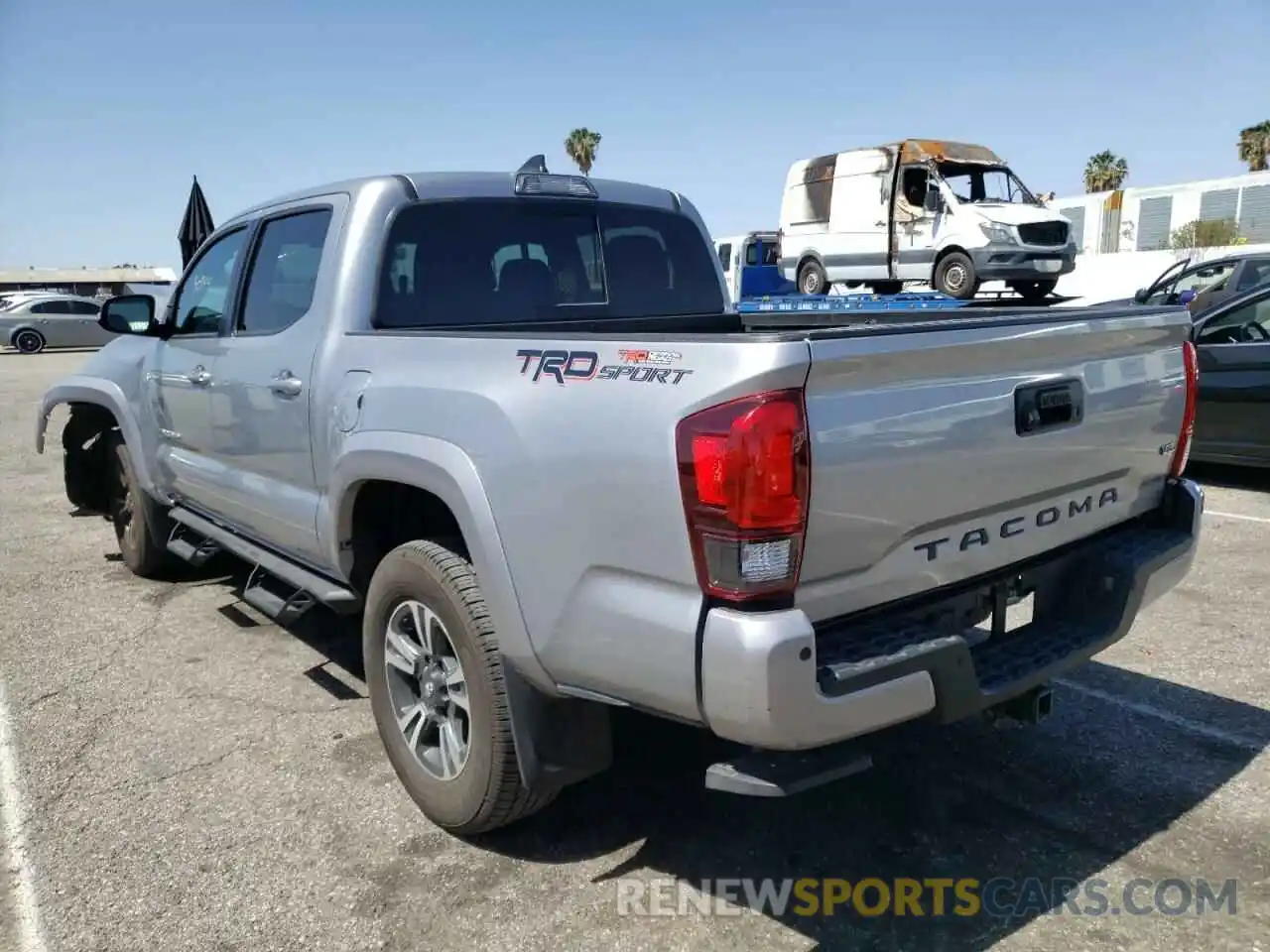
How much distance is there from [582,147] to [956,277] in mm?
46178

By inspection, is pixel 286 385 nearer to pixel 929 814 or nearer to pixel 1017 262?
pixel 929 814

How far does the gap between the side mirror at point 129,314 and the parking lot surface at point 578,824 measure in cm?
168

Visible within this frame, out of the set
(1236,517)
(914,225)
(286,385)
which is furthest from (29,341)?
(1236,517)

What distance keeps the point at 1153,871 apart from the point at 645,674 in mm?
1703

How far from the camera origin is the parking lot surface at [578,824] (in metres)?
2.69

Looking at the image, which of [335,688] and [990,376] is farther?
[335,688]

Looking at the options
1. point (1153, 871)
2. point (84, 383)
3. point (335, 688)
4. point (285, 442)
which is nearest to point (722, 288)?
point (285, 442)

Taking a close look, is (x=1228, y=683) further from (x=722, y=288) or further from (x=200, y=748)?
(x=200, y=748)

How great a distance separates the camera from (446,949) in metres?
2.61

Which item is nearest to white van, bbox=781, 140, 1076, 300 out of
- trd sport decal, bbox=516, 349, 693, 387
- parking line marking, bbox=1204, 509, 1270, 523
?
parking line marking, bbox=1204, 509, 1270, 523

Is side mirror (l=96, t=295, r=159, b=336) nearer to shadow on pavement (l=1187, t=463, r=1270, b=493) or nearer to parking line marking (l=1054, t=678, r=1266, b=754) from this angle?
parking line marking (l=1054, t=678, r=1266, b=754)

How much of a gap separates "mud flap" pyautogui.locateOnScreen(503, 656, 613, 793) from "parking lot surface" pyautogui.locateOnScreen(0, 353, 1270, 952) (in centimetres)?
39

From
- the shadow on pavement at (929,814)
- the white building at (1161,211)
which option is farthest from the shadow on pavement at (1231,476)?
the white building at (1161,211)

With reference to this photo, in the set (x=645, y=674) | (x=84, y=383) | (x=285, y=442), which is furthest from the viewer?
(x=84, y=383)
